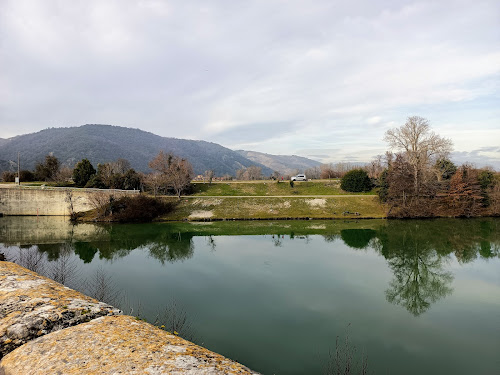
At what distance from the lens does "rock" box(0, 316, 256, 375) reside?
3.24m

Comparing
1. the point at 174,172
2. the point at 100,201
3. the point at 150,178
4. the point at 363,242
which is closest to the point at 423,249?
the point at 363,242

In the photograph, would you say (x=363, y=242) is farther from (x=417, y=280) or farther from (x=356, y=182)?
(x=356, y=182)

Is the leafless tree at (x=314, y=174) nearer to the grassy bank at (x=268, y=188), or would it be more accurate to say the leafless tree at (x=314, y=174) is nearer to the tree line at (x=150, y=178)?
the grassy bank at (x=268, y=188)

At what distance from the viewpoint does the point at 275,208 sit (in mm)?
49062

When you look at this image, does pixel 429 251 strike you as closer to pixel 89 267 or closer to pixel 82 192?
pixel 89 267

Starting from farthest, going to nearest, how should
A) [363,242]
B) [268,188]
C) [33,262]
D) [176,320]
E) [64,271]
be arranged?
[268,188] → [363,242] → [33,262] → [64,271] → [176,320]

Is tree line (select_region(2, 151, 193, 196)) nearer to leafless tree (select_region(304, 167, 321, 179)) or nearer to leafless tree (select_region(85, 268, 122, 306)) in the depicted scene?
leafless tree (select_region(85, 268, 122, 306))

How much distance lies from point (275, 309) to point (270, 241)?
55.4 ft

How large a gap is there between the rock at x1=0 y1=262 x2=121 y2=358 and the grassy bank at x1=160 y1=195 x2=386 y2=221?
40296 mm

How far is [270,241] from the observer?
101 feet

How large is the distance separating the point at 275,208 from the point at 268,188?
34.1 ft

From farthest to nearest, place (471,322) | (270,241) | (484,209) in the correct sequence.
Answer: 1. (484,209)
2. (270,241)
3. (471,322)

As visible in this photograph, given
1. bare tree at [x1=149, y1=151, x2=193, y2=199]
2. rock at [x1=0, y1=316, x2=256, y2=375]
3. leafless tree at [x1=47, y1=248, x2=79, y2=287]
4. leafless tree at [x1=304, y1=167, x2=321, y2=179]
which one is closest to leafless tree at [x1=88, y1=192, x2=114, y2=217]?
bare tree at [x1=149, y1=151, x2=193, y2=199]

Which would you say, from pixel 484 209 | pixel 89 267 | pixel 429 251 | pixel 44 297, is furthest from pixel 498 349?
pixel 484 209
